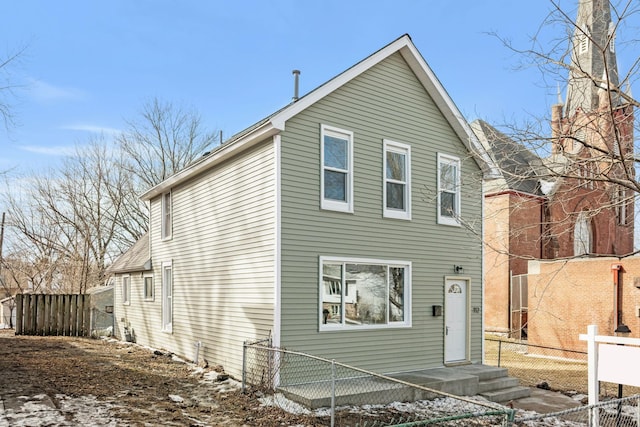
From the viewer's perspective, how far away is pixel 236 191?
11.6 meters

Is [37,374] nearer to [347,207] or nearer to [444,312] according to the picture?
[347,207]

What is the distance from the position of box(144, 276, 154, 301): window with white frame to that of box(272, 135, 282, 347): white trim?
313 inches

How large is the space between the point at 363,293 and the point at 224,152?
4489 millimetres

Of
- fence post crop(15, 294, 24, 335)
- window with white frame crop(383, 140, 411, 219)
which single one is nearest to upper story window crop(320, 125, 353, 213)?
window with white frame crop(383, 140, 411, 219)

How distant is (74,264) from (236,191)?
1964 centimetres

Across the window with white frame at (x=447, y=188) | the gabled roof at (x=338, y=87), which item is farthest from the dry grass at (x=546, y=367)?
the gabled roof at (x=338, y=87)

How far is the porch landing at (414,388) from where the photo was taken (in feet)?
30.3

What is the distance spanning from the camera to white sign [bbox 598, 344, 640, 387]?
265 inches

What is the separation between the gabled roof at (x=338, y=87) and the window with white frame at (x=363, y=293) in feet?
9.75

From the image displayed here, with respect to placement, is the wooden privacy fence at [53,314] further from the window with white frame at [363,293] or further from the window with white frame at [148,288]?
the window with white frame at [363,293]

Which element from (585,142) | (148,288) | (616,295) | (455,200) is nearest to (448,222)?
(455,200)

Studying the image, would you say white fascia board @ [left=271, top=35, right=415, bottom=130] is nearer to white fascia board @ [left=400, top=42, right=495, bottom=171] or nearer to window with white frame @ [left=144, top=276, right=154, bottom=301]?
white fascia board @ [left=400, top=42, right=495, bottom=171]

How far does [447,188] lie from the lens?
1323cm

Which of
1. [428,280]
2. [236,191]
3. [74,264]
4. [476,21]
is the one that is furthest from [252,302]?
[74,264]
